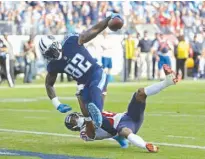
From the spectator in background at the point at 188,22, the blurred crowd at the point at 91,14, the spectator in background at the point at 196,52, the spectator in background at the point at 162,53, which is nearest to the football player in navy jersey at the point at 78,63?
the spectator in background at the point at 162,53

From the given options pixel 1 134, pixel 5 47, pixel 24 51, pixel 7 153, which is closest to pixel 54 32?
pixel 24 51

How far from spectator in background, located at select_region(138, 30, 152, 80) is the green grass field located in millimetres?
8061

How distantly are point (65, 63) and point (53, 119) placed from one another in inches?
150

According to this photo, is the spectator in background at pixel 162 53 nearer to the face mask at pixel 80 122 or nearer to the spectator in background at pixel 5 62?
the spectator in background at pixel 5 62

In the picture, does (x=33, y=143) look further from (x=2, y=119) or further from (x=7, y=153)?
(x=2, y=119)

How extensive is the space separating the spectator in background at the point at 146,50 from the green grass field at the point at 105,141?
8061mm

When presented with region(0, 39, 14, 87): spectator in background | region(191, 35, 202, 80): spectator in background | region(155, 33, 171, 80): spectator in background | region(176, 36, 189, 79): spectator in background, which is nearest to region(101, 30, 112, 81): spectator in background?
region(155, 33, 171, 80): spectator in background

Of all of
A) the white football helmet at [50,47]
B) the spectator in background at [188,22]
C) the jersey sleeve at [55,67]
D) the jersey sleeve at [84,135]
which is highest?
the white football helmet at [50,47]

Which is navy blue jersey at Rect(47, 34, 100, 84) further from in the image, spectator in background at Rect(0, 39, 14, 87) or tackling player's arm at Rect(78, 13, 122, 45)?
spectator in background at Rect(0, 39, 14, 87)

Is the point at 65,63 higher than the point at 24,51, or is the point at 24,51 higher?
the point at 65,63

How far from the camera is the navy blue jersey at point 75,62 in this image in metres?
9.24

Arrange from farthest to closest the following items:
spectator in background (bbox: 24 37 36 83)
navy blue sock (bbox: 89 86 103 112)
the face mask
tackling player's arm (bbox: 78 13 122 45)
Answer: spectator in background (bbox: 24 37 36 83), the face mask, navy blue sock (bbox: 89 86 103 112), tackling player's arm (bbox: 78 13 122 45)

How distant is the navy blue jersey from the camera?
30.3 ft

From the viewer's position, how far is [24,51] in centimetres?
2602
